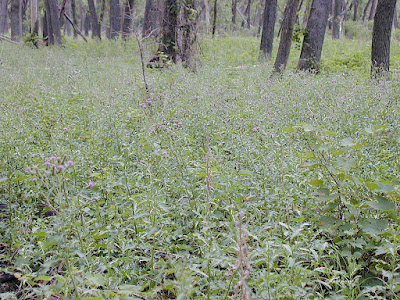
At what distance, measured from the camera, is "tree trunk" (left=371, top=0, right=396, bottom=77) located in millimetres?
8862

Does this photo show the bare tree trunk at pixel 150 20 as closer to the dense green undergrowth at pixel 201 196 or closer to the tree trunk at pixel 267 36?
the tree trunk at pixel 267 36

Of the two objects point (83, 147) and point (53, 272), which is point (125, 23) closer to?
point (83, 147)

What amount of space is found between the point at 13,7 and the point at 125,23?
6.18m

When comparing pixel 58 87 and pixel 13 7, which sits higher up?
pixel 13 7

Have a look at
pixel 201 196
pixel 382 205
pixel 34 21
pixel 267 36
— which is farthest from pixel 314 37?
pixel 34 21

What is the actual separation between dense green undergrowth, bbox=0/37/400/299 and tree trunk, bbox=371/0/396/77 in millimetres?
3130

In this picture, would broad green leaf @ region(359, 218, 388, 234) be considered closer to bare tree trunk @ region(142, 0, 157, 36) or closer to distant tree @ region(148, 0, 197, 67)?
distant tree @ region(148, 0, 197, 67)

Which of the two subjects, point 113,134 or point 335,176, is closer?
point 335,176

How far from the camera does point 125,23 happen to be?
20062 millimetres

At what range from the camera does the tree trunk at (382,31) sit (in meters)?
8.86

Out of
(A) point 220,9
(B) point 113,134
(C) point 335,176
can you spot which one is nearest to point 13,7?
(A) point 220,9

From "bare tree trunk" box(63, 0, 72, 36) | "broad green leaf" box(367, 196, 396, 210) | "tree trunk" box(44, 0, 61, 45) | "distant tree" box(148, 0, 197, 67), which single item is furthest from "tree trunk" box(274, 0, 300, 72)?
"bare tree trunk" box(63, 0, 72, 36)

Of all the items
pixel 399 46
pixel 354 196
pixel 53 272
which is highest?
pixel 399 46

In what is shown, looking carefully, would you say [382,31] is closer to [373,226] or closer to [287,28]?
[287,28]
